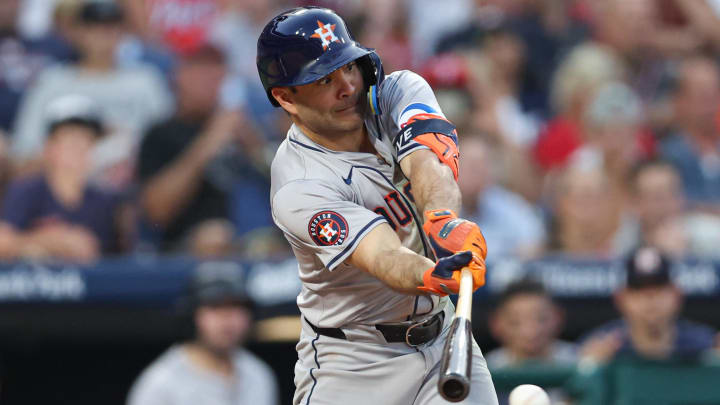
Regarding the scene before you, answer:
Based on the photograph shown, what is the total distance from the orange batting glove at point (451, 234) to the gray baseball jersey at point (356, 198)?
24 centimetres

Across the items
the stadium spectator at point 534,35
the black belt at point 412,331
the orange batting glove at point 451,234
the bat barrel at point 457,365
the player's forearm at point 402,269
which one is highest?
the orange batting glove at point 451,234

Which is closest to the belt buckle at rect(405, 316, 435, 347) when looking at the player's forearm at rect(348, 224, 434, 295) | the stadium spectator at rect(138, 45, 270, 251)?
the player's forearm at rect(348, 224, 434, 295)

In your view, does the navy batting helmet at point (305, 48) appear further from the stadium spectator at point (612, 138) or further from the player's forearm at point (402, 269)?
the stadium spectator at point (612, 138)

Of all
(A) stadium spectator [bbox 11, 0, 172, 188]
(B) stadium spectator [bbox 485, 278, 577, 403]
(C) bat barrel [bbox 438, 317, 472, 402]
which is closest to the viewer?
(C) bat barrel [bbox 438, 317, 472, 402]

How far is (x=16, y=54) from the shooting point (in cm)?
754

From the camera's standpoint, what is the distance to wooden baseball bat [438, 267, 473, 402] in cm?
268

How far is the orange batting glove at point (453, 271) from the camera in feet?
9.41

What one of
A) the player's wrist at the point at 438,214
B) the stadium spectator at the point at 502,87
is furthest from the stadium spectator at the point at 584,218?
the player's wrist at the point at 438,214

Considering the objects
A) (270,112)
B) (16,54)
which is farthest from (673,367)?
(16,54)

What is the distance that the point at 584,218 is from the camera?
673 centimetres

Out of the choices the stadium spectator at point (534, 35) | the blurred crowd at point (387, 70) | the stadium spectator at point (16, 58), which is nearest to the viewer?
the blurred crowd at point (387, 70)

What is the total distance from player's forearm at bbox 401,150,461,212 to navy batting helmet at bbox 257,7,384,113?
36 centimetres

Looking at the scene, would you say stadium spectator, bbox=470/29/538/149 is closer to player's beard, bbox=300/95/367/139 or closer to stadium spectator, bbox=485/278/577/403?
stadium spectator, bbox=485/278/577/403

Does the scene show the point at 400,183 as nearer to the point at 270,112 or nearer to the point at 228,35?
the point at 270,112
